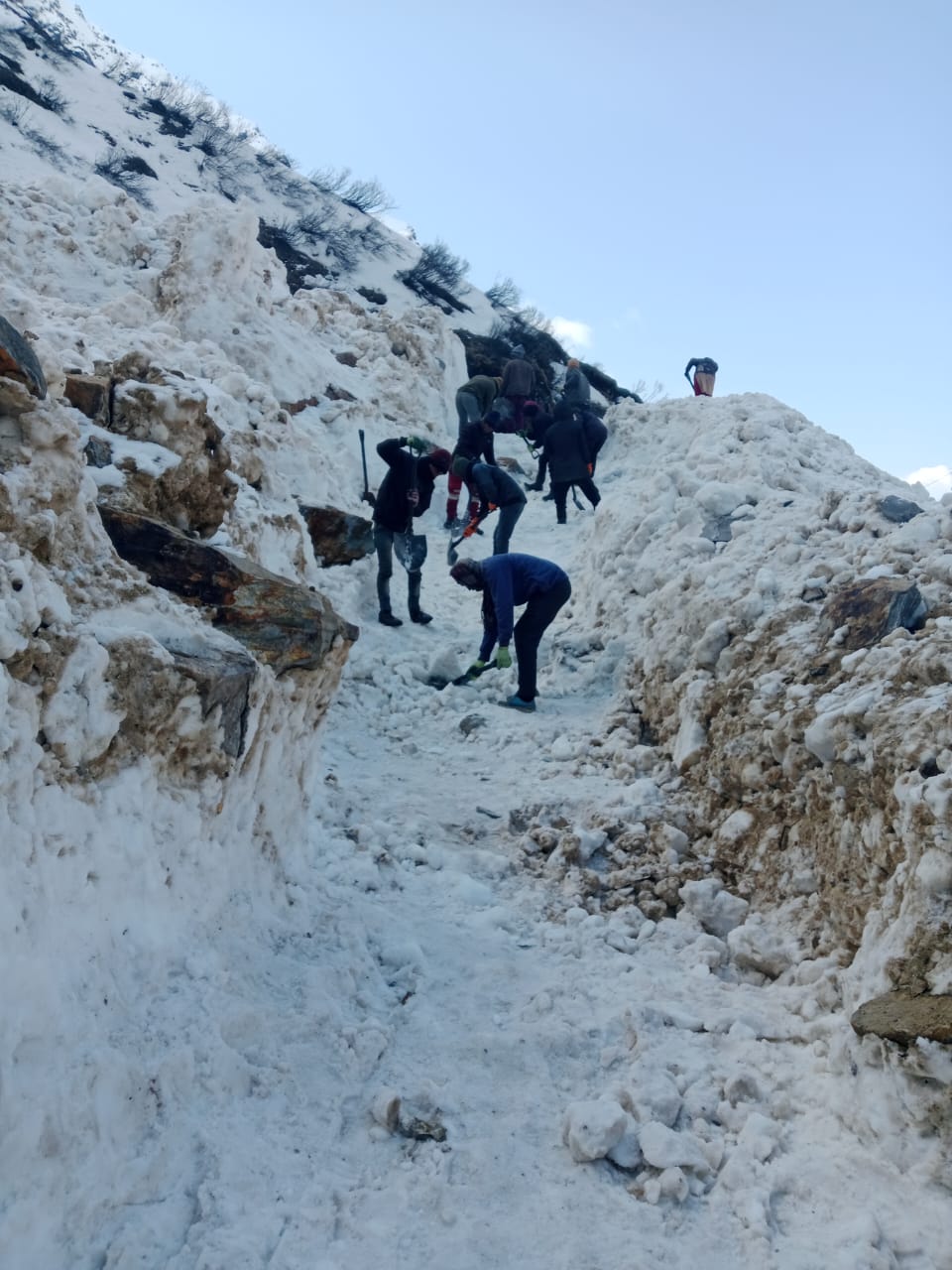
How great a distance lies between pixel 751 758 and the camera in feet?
13.8

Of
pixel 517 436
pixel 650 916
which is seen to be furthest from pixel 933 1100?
pixel 517 436

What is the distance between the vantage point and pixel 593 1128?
2441 millimetres

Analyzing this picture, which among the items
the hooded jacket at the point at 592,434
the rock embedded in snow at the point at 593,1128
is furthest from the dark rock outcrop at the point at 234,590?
the hooded jacket at the point at 592,434

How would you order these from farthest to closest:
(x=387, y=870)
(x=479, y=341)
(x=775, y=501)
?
(x=479, y=341), (x=775, y=501), (x=387, y=870)

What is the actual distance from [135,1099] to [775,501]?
596 cm

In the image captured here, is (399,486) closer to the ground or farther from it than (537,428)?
closer to the ground

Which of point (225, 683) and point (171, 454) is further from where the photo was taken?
point (171, 454)

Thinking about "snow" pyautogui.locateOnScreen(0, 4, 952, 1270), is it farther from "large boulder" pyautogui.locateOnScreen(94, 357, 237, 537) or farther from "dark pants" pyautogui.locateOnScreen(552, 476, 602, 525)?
"dark pants" pyautogui.locateOnScreen(552, 476, 602, 525)

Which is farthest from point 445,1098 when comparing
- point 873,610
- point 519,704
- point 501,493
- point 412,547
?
point 501,493

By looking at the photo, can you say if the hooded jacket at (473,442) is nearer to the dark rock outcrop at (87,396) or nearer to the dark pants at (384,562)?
the dark pants at (384,562)

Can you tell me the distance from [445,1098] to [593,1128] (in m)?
0.46

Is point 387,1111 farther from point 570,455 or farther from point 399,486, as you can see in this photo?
point 570,455

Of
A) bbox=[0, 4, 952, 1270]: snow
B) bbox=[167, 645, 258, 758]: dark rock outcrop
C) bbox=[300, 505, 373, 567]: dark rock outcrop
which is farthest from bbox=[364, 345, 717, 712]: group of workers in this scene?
bbox=[167, 645, 258, 758]: dark rock outcrop

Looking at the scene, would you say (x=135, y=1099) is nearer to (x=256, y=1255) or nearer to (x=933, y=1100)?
(x=256, y=1255)
